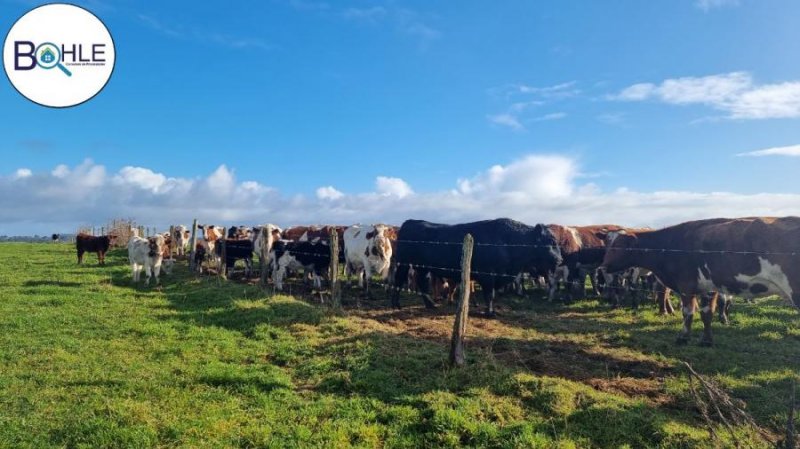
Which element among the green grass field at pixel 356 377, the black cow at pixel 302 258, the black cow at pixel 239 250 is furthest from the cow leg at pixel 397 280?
the black cow at pixel 239 250

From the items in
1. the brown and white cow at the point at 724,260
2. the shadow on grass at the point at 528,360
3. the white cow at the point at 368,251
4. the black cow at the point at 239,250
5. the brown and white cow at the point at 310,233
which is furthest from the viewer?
the brown and white cow at the point at 310,233

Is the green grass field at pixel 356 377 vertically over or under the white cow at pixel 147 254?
under

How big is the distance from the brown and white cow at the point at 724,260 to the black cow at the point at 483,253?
302cm

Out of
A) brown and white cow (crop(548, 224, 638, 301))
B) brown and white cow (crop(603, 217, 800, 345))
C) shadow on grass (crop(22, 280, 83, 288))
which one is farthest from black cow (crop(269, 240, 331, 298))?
brown and white cow (crop(603, 217, 800, 345))

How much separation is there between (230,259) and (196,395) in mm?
15901

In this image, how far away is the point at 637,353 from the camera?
32.3ft

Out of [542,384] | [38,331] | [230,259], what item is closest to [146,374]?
[38,331]

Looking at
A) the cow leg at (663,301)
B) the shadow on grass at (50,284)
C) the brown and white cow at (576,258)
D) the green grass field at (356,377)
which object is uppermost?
the brown and white cow at (576,258)

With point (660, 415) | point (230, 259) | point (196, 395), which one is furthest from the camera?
point (230, 259)

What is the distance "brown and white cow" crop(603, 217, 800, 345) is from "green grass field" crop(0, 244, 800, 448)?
1.15m

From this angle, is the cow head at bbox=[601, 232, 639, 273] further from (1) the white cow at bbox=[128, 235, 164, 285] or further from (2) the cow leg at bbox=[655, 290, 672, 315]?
(1) the white cow at bbox=[128, 235, 164, 285]

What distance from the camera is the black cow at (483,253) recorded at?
15.0 meters

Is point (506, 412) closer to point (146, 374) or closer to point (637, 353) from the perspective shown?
point (637, 353)

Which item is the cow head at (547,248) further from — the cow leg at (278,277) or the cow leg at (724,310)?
the cow leg at (278,277)
